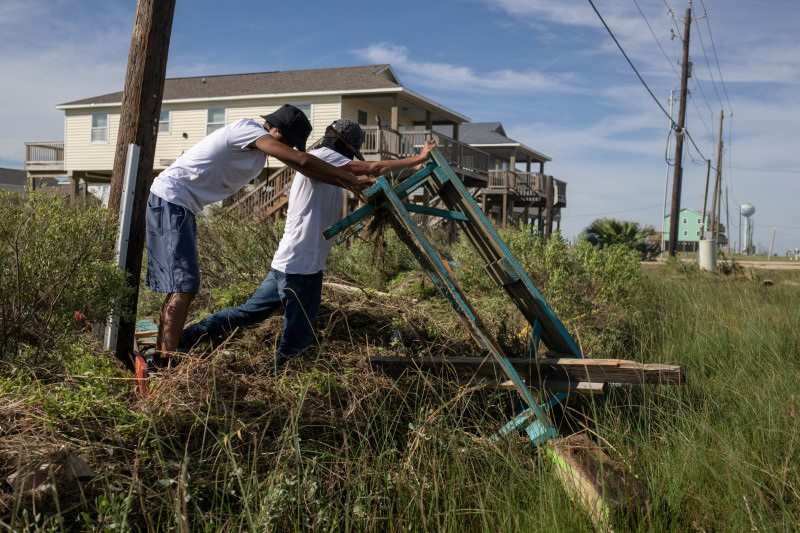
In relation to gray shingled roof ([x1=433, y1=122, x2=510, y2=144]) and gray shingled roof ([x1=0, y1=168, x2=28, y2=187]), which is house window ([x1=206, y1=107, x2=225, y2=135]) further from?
gray shingled roof ([x1=0, y1=168, x2=28, y2=187])

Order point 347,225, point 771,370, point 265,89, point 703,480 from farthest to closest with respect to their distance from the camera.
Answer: point 265,89 → point 771,370 → point 347,225 → point 703,480

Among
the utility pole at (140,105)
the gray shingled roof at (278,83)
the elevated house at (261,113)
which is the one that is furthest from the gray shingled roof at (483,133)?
the utility pole at (140,105)

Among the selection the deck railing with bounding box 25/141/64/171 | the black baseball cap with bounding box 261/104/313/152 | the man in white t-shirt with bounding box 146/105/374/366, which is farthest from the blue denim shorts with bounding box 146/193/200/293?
the deck railing with bounding box 25/141/64/171

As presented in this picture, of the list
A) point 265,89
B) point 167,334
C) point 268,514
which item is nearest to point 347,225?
point 167,334

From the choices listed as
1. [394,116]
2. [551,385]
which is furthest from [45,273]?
[394,116]

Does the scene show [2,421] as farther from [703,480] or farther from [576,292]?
[576,292]

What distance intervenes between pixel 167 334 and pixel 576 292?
16.5 ft

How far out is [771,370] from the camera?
18.5 ft

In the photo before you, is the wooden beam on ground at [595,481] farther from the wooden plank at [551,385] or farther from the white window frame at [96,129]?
the white window frame at [96,129]

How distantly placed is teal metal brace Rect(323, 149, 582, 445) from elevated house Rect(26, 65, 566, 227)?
20.7 meters

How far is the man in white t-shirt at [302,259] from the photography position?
15.1 feet

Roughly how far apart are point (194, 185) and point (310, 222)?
2.39 ft

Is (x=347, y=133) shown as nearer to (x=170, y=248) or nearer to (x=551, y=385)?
(x=170, y=248)

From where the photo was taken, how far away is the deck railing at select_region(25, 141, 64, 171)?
3644cm
